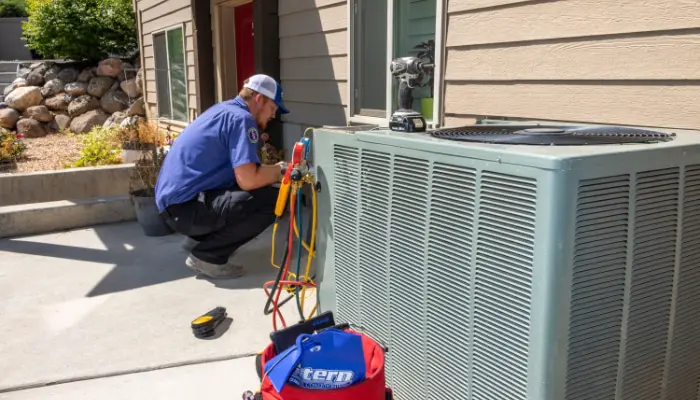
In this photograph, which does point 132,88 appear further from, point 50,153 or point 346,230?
point 346,230

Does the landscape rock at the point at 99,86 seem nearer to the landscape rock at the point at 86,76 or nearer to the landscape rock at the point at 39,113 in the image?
the landscape rock at the point at 86,76

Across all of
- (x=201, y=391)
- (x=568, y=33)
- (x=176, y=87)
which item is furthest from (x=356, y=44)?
(x=176, y=87)

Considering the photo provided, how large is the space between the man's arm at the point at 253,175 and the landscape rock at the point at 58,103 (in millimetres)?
10266

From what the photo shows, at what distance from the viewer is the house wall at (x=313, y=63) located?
13.6 feet

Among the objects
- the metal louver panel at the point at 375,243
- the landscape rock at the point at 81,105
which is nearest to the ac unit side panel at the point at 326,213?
the metal louver panel at the point at 375,243

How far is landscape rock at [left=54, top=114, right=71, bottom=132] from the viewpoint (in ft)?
37.7

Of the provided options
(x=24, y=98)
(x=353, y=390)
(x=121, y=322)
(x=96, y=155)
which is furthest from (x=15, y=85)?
(x=353, y=390)

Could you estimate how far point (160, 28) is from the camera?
827 cm

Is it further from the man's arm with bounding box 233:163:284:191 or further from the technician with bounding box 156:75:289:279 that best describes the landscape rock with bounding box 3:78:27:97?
the man's arm with bounding box 233:163:284:191

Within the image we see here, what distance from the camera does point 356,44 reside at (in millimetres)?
3920

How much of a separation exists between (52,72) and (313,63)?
33.2 ft

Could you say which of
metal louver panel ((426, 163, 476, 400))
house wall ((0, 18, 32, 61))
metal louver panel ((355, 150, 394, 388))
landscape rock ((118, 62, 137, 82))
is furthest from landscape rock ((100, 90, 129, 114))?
metal louver panel ((426, 163, 476, 400))

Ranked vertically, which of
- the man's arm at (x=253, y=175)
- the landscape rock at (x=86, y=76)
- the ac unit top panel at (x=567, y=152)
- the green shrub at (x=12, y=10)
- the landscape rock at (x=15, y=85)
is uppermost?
the green shrub at (x=12, y=10)

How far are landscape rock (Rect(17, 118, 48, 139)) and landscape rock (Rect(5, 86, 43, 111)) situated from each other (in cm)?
46
